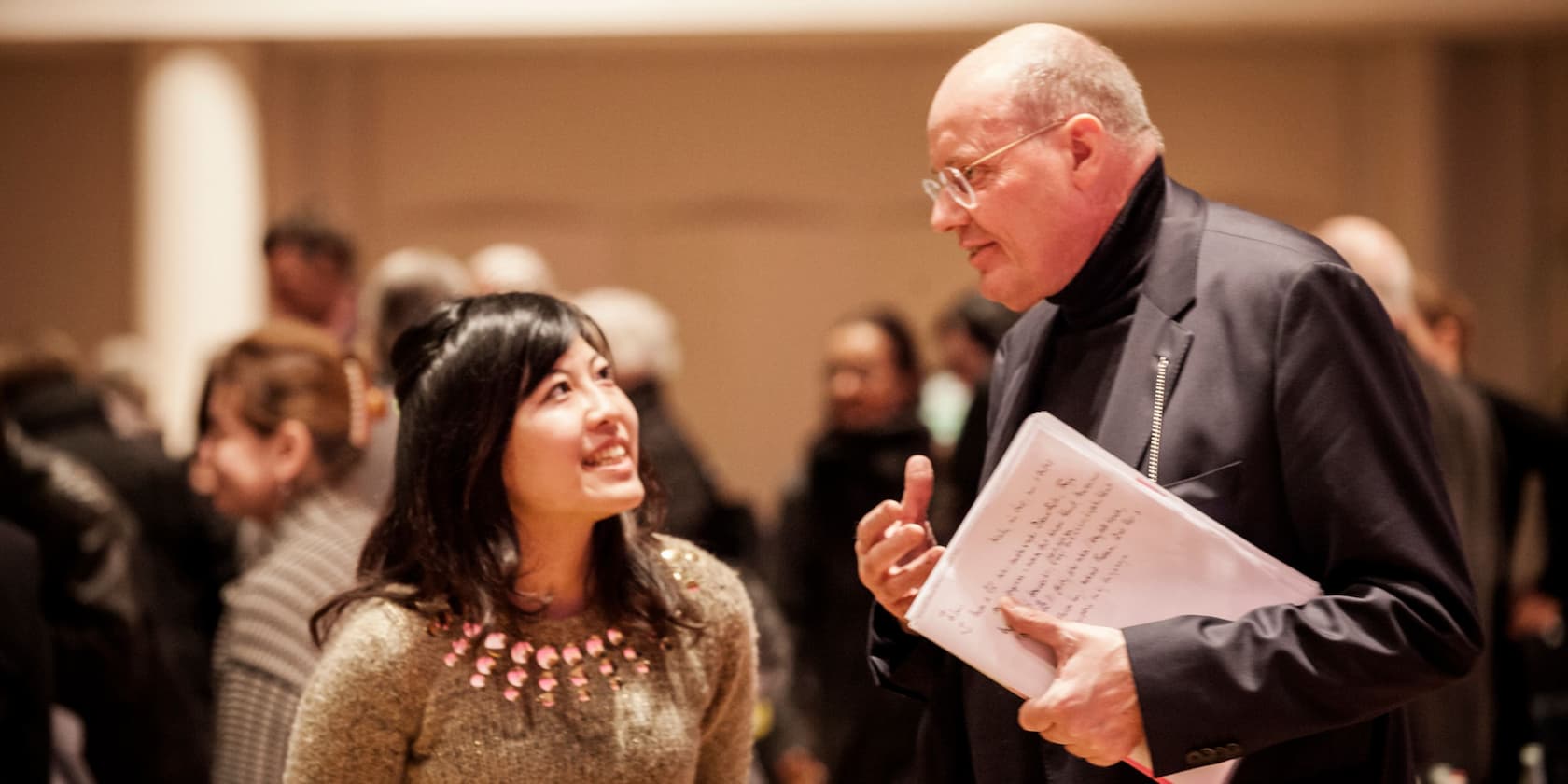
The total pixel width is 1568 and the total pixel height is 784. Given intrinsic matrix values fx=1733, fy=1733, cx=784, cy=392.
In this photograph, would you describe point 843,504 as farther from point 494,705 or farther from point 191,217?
point 191,217

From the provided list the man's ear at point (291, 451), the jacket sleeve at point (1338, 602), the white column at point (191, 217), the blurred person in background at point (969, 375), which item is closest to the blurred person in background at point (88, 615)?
the man's ear at point (291, 451)

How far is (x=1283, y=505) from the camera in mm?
1828

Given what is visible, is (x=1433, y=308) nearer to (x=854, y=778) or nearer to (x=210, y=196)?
(x=854, y=778)

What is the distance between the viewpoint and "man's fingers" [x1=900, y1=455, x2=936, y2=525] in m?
1.90

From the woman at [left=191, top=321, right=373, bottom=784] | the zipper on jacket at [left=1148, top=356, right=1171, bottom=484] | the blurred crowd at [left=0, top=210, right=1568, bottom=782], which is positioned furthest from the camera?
the blurred crowd at [left=0, top=210, right=1568, bottom=782]

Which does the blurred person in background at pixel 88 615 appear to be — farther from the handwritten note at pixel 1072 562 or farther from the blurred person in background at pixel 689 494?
the handwritten note at pixel 1072 562

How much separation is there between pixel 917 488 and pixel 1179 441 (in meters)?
0.29

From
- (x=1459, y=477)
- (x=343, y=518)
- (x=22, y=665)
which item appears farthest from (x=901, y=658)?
(x=1459, y=477)

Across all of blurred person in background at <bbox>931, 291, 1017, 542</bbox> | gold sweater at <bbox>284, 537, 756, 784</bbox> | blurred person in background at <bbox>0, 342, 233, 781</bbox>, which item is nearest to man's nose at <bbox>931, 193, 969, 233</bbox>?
gold sweater at <bbox>284, 537, 756, 784</bbox>

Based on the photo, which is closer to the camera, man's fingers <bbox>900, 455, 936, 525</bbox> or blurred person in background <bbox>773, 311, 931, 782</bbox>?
man's fingers <bbox>900, 455, 936, 525</bbox>

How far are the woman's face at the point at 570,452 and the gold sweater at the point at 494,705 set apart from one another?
6.2 inches

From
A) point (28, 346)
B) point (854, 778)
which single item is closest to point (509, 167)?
point (28, 346)

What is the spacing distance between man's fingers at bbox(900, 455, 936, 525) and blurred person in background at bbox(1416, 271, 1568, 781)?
7.05 ft

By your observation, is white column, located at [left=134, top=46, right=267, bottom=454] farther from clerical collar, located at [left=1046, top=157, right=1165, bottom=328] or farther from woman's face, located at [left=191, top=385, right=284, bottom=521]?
clerical collar, located at [left=1046, top=157, right=1165, bottom=328]
